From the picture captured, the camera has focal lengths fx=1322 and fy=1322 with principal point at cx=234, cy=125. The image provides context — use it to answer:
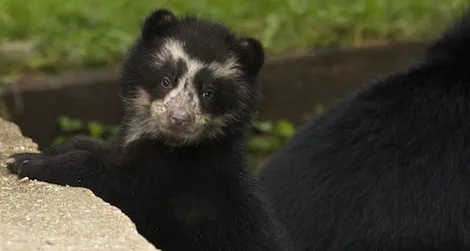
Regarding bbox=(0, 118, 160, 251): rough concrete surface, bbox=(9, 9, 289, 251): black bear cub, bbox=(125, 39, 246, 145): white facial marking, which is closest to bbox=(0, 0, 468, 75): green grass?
bbox=(9, 9, 289, 251): black bear cub

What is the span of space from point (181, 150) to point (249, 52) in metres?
0.67

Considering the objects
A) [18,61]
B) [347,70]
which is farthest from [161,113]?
[347,70]

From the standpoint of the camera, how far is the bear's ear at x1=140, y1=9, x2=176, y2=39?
6.46 metres

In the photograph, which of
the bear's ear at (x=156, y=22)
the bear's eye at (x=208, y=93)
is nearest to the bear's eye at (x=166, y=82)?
the bear's eye at (x=208, y=93)

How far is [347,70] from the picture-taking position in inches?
454

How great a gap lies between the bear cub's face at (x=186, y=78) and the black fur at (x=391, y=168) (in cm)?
71

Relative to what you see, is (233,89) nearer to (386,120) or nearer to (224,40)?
(224,40)

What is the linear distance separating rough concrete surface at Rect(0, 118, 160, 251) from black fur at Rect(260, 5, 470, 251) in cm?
161

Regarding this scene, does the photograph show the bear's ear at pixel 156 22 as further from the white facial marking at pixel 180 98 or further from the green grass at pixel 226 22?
the green grass at pixel 226 22

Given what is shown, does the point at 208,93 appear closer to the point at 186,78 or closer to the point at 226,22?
the point at 186,78

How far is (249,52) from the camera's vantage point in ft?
21.5

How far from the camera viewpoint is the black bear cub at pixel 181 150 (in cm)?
601

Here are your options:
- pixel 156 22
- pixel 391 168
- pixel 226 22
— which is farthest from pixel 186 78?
pixel 226 22

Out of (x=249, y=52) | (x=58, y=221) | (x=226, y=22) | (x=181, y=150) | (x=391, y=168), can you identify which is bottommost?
(x=226, y=22)
